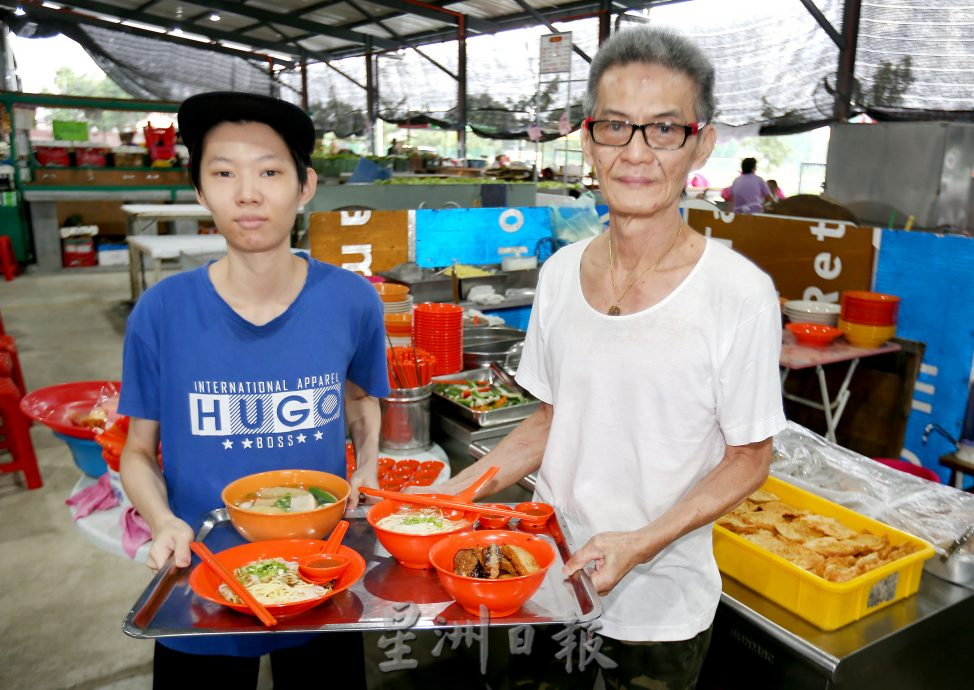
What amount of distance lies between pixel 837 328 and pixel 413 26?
46.0ft

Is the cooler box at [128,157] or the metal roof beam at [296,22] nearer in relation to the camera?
the cooler box at [128,157]

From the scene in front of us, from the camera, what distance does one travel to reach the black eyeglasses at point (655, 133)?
4.10 ft

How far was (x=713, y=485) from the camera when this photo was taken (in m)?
1.30

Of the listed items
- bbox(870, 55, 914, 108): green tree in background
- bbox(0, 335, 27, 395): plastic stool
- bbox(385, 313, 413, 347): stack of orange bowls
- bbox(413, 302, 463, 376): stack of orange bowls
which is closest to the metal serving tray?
bbox(413, 302, 463, 376): stack of orange bowls

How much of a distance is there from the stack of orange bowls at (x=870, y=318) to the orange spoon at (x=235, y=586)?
3797 mm

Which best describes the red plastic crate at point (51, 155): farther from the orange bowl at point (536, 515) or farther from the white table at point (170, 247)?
the orange bowl at point (536, 515)

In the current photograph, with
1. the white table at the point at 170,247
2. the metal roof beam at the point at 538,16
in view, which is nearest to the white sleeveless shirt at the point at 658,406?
the white table at the point at 170,247

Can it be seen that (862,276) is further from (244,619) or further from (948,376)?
(244,619)

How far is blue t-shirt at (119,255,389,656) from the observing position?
4.68 feet

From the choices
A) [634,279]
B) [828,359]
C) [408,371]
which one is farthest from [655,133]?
[828,359]

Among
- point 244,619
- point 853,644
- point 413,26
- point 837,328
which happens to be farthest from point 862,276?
point 413,26

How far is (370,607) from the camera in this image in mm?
1126

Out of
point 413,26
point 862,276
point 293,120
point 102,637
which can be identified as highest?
point 413,26

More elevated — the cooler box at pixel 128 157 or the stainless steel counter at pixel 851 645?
the cooler box at pixel 128 157
